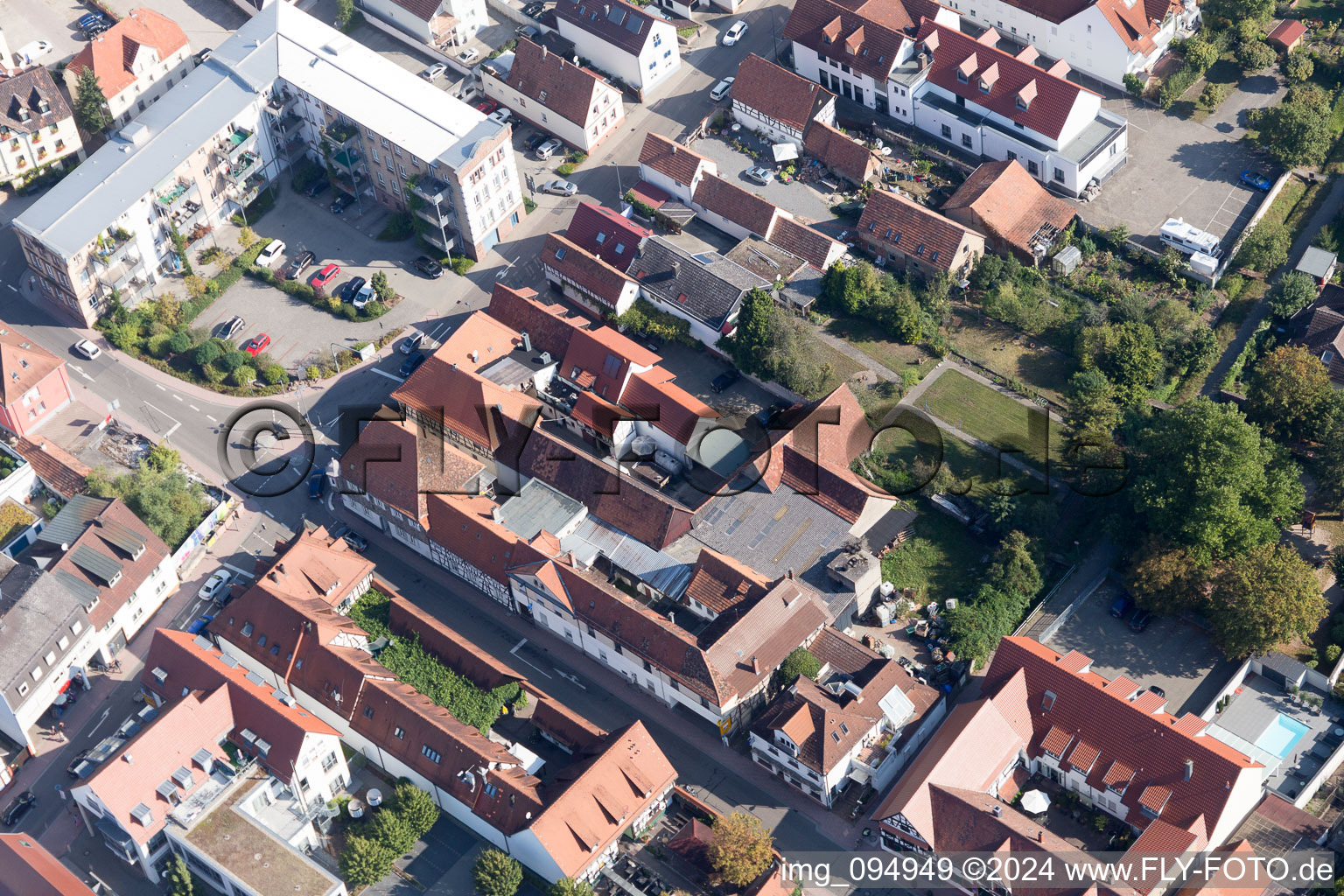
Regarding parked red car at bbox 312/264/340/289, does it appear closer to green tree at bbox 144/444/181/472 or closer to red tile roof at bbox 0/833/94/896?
green tree at bbox 144/444/181/472

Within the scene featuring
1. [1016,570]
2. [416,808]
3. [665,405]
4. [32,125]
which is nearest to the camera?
[416,808]

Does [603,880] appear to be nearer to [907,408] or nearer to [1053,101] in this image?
[907,408]

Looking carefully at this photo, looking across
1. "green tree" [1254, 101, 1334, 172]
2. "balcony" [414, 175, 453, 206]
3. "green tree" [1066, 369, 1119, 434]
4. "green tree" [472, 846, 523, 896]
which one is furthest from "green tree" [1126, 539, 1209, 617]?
"balcony" [414, 175, 453, 206]

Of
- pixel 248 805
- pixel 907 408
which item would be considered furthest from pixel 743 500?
pixel 248 805

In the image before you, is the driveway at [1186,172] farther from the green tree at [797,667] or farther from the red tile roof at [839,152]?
the green tree at [797,667]

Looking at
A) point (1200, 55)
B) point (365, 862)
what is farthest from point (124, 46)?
point (1200, 55)

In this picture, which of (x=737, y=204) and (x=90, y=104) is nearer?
(x=737, y=204)

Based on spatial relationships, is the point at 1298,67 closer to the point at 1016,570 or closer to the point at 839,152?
the point at 839,152
